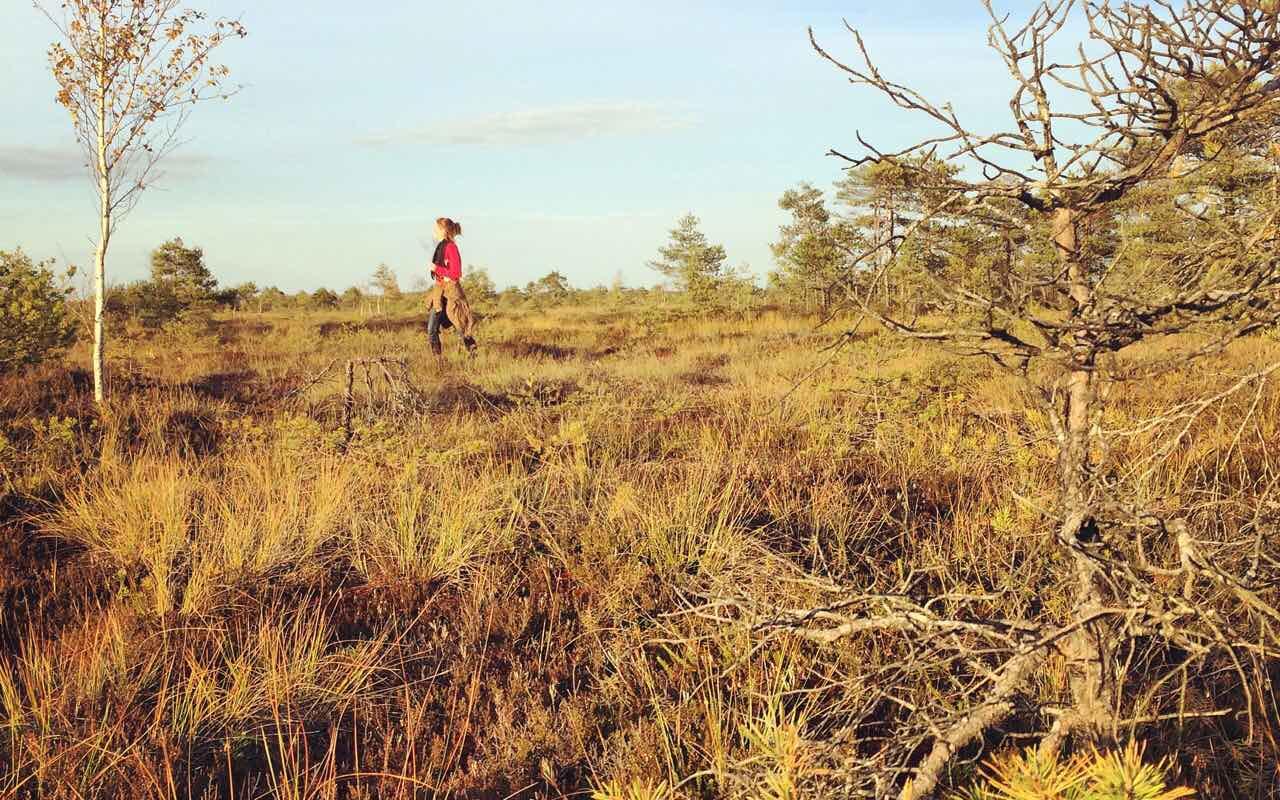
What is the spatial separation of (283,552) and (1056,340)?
134 inches

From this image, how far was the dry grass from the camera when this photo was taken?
7.07 ft

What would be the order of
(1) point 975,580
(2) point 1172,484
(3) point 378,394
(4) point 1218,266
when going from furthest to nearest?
1. (3) point 378,394
2. (2) point 1172,484
3. (1) point 975,580
4. (4) point 1218,266

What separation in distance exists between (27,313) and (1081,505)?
32.3 feet

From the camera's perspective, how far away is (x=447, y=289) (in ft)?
37.3

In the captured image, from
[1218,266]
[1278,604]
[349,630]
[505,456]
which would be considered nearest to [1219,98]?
[1218,266]

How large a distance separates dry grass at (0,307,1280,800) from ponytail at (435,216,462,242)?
191 inches

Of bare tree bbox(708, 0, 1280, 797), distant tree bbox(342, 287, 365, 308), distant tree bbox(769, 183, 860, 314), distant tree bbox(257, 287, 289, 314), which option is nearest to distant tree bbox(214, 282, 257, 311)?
distant tree bbox(257, 287, 289, 314)

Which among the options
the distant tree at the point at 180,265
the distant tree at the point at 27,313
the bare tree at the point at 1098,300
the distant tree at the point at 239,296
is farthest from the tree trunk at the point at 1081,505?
the distant tree at the point at 239,296

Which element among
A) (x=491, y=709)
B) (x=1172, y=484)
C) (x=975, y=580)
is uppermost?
(x=1172, y=484)

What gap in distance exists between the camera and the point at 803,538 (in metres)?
3.72

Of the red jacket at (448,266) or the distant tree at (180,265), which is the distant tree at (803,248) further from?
the distant tree at (180,265)

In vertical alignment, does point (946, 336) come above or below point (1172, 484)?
above

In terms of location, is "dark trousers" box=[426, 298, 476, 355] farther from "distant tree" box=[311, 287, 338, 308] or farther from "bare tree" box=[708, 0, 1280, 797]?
"distant tree" box=[311, 287, 338, 308]

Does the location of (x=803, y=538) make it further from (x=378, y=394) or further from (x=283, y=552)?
(x=378, y=394)
